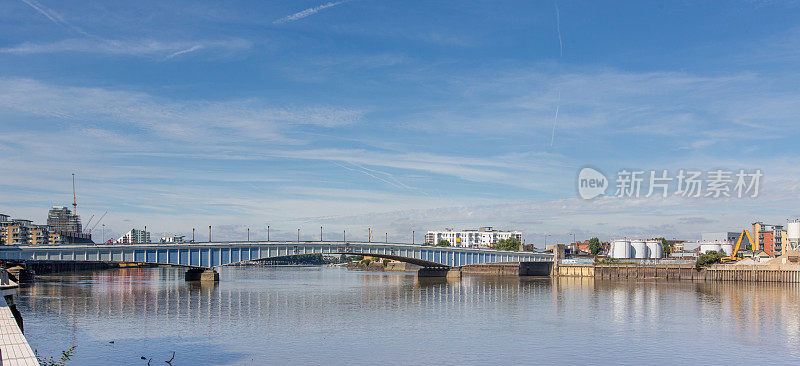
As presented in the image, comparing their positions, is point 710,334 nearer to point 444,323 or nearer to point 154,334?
point 444,323

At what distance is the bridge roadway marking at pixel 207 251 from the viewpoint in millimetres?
111875

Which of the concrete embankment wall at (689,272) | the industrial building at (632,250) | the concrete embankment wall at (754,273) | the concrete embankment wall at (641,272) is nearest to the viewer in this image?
the concrete embankment wall at (754,273)

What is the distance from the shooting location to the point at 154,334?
1983 inches

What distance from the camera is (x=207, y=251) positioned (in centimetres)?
11988

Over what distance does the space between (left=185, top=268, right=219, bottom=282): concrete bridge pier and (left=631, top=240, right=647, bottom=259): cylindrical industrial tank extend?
405 feet

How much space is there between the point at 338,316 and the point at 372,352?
21630 millimetres

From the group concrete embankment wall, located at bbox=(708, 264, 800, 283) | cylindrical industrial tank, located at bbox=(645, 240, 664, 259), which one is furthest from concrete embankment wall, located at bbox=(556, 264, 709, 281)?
cylindrical industrial tank, located at bbox=(645, 240, 664, 259)

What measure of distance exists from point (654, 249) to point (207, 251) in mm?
134956

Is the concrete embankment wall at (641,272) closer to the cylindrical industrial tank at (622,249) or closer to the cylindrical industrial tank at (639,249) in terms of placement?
the cylindrical industrial tank at (622,249)

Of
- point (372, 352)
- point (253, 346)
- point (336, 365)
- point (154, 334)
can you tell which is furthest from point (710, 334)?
point (154, 334)

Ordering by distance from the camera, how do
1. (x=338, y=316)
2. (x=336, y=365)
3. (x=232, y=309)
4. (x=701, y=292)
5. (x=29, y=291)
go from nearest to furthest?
(x=336, y=365) < (x=338, y=316) < (x=232, y=309) < (x=29, y=291) < (x=701, y=292)

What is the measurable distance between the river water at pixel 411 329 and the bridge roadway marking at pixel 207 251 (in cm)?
2647

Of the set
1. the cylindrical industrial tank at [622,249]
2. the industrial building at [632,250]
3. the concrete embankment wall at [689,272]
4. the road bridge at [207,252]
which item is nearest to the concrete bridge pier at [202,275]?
the road bridge at [207,252]

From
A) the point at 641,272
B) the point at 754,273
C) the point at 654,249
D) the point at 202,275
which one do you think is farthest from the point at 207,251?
the point at 654,249
